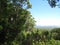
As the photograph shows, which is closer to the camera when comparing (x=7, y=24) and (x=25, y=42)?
(x=7, y=24)

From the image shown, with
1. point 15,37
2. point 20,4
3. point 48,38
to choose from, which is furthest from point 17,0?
point 48,38

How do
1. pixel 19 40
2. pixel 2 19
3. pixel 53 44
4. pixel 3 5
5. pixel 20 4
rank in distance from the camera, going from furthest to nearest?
pixel 53 44 → pixel 19 40 → pixel 20 4 → pixel 2 19 → pixel 3 5

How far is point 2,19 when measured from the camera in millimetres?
16344

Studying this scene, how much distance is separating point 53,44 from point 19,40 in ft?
10.7

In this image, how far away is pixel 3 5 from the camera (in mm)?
15266

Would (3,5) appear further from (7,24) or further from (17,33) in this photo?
(17,33)

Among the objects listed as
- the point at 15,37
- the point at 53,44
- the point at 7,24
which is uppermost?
the point at 7,24

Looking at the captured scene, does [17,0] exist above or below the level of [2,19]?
above

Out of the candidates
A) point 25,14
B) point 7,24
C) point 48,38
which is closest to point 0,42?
point 7,24

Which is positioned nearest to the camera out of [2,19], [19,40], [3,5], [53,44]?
[3,5]

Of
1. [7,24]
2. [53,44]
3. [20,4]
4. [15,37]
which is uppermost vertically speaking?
[20,4]

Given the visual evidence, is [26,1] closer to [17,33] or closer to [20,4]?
[20,4]

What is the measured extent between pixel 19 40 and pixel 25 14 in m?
2.30

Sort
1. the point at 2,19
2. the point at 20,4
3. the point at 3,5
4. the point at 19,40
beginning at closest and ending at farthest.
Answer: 1. the point at 3,5
2. the point at 2,19
3. the point at 20,4
4. the point at 19,40
